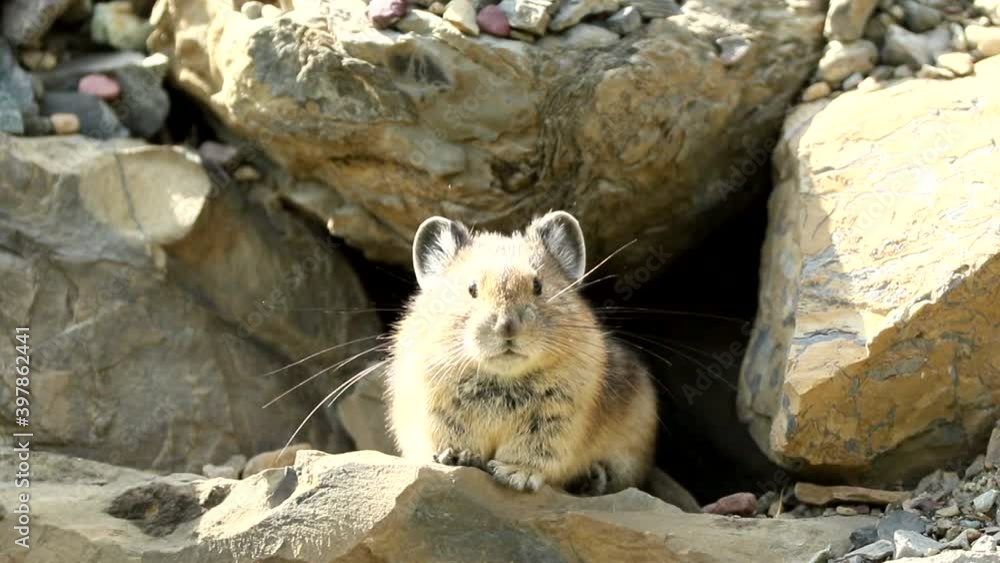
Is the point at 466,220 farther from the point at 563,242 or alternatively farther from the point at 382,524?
the point at 382,524

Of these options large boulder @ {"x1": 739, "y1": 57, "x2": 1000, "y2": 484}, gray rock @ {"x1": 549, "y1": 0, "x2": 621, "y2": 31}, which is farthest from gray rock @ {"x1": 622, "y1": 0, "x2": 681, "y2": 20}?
large boulder @ {"x1": 739, "y1": 57, "x2": 1000, "y2": 484}

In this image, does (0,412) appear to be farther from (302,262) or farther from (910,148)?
(910,148)

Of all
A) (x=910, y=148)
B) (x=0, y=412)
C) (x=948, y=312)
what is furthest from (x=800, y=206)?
(x=0, y=412)

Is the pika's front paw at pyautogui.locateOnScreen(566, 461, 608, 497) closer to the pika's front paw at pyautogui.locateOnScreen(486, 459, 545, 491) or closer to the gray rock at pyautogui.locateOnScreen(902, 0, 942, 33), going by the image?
the pika's front paw at pyautogui.locateOnScreen(486, 459, 545, 491)

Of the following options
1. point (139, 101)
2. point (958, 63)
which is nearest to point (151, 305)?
point (139, 101)

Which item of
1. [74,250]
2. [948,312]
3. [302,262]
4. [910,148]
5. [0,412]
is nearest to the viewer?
[948,312]
